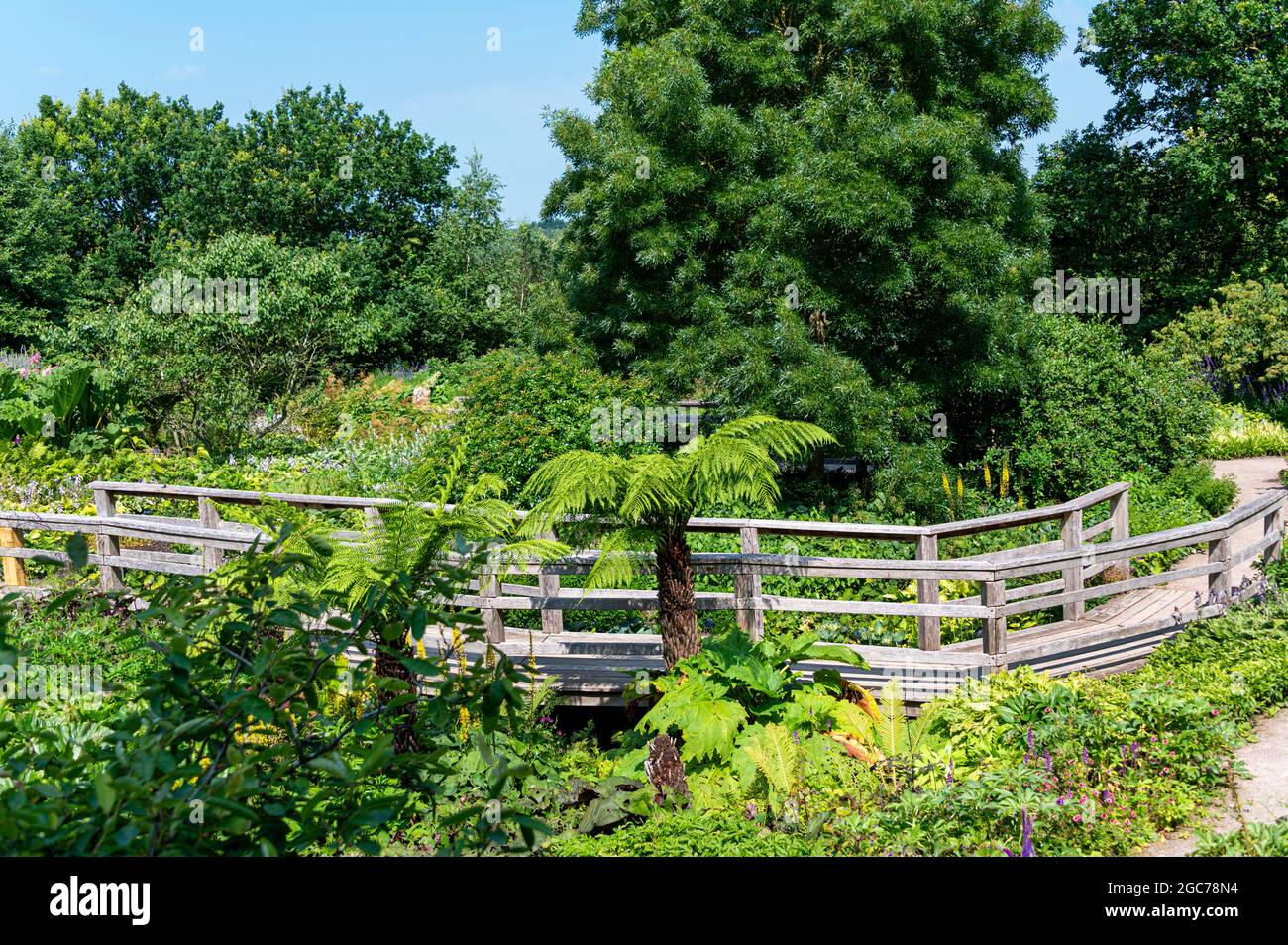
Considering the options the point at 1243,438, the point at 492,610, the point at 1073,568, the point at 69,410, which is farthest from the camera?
the point at 1243,438

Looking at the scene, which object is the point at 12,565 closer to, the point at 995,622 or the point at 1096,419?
the point at 995,622

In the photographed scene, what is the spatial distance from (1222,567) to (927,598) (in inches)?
101

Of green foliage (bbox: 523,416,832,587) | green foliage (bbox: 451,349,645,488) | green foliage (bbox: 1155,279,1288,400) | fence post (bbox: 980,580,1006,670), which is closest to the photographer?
green foliage (bbox: 523,416,832,587)

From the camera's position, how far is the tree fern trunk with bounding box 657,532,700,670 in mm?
7082

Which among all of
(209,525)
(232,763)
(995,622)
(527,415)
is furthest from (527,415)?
(232,763)

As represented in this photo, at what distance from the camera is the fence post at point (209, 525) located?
9.31 m

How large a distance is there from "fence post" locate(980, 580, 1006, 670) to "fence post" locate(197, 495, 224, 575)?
6430 millimetres

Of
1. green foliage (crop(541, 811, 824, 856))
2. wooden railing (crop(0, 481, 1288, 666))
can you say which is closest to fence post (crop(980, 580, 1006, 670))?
wooden railing (crop(0, 481, 1288, 666))

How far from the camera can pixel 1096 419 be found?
46.3 ft

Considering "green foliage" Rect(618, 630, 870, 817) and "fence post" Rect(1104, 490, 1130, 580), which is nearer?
"green foliage" Rect(618, 630, 870, 817)

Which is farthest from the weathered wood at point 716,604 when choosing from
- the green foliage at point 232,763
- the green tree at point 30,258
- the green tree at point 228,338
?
the green tree at point 30,258

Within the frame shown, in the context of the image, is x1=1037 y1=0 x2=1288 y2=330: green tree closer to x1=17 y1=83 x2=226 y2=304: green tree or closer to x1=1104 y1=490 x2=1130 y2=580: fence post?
x1=1104 y1=490 x2=1130 y2=580: fence post

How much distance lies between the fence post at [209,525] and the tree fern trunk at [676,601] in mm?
4417
